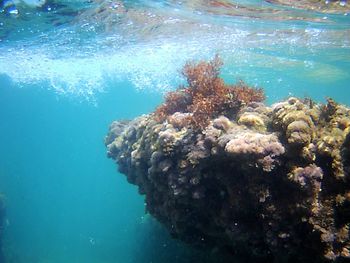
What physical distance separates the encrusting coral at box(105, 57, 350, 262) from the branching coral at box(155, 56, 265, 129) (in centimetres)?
3

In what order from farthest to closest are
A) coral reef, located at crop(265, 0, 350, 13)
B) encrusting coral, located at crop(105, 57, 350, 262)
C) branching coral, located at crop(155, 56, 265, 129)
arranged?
coral reef, located at crop(265, 0, 350, 13) → branching coral, located at crop(155, 56, 265, 129) → encrusting coral, located at crop(105, 57, 350, 262)

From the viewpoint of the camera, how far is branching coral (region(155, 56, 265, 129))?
8.60m

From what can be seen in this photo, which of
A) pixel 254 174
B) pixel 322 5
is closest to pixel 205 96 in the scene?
pixel 254 174

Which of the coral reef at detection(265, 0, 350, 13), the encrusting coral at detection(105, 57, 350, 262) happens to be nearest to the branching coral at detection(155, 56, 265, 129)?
the encrusting coral at detection(105, 57, 350, 262)

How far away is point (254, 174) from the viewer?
275 inches

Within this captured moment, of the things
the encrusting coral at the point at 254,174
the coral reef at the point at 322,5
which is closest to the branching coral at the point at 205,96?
the encrusting coral at the point at 254,174

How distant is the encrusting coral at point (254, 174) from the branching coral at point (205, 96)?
1.3 inches

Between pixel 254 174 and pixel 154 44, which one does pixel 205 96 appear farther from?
pixel 154 44

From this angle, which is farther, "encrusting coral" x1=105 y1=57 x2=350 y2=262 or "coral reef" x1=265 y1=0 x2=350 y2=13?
"coral reef" x1=265 y1=0 x2=350 y2=13

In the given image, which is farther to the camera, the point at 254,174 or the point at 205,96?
the point at 205,96

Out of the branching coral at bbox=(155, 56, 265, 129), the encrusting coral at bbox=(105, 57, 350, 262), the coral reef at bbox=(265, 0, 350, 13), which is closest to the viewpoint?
the encrusting coral at bbox=(105, 57, 350, 262)

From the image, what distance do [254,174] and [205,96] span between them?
3314 mm

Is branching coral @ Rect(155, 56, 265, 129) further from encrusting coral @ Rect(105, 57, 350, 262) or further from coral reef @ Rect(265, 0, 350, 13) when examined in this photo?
coral reef @ Rect(265, 0, 350, 13)

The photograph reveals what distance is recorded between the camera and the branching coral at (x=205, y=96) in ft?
28.2
